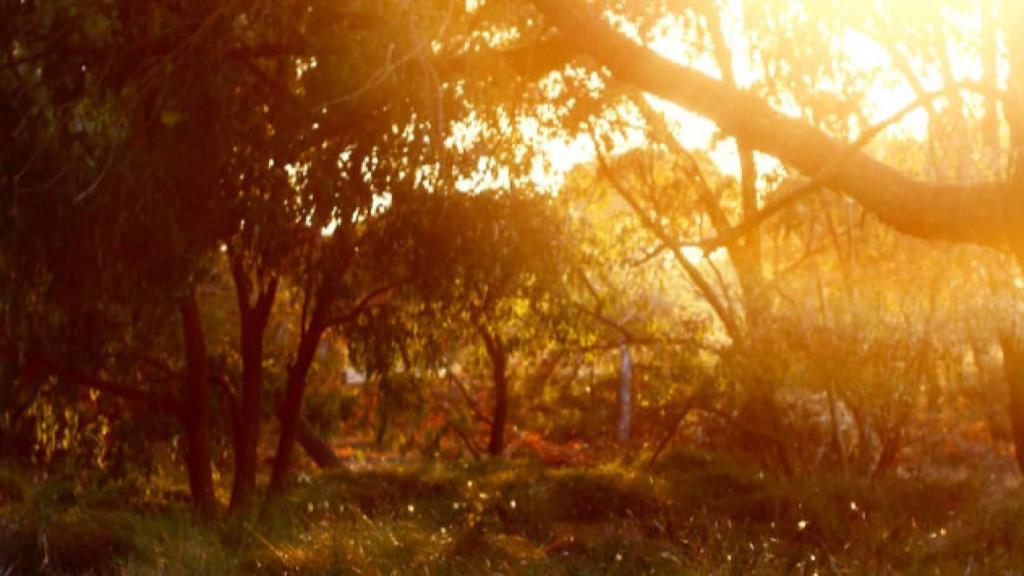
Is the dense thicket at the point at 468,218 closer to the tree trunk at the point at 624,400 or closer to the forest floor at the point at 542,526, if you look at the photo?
the forest floor at the point at 542,526

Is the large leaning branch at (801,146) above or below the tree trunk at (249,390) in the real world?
above

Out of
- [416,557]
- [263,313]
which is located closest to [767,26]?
[263,313]

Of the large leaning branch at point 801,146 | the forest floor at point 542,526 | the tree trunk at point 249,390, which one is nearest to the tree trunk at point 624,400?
the forest floor at point 542,526

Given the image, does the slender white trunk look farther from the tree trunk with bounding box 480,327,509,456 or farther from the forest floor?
the forest floor

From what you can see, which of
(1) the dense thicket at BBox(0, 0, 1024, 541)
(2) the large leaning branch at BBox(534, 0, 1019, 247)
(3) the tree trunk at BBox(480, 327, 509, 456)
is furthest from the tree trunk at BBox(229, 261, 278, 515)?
(2) the large leaning branch at BBox(534, 0, 1019, 247)

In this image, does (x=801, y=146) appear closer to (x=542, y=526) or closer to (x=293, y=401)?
(x=542, y=526)

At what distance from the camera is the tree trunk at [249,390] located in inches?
533

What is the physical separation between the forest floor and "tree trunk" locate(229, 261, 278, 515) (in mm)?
768

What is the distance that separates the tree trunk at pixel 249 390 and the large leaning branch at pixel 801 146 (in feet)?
19.4

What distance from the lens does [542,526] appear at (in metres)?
11.6

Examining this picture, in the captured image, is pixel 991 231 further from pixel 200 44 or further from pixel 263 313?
pixel 263 313

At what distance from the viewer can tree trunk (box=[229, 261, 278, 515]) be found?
13.5m

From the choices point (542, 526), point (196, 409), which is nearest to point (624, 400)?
point (196, 409)

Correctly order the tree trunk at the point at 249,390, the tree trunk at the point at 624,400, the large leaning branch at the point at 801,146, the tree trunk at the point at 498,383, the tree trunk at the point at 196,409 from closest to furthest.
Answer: the large leaning branch at the point at 801,146, the tree trunk at the point at 249,390, the tree trunk at the point at 196,409, the tree trunk at the point at 498,383, the tree trunk at the point at 624,400
